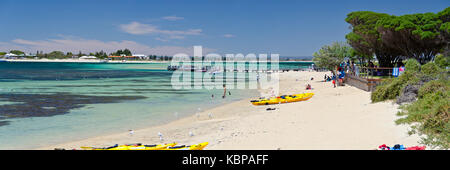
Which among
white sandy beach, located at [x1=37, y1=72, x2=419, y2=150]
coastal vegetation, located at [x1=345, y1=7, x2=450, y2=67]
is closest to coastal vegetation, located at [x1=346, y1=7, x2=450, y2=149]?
coastal vegetation, located at [x1=345, y1=7, x2=450, y2=67]

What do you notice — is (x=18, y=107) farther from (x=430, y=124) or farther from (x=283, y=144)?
(x=430, y=124)

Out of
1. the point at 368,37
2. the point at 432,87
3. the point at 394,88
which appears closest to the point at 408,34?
the point at 368,37

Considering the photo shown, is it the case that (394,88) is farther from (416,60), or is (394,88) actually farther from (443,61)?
(416,60)

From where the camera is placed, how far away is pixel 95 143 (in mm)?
13289

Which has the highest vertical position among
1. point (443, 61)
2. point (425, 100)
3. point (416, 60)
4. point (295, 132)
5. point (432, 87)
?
point (416, 60)

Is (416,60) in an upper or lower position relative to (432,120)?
upper

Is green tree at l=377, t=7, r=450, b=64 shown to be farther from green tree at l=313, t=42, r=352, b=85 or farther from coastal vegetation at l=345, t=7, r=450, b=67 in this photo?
green tree at l=313, t=42, r=352, b=85

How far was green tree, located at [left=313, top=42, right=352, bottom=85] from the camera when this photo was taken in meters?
40.6

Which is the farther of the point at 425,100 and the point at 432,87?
the point at 432,87

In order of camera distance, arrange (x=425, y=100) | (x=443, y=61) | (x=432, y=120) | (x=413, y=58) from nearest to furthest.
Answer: (x=432, y=120) < (x=425, y=100) < (x=443, y=61) < (x=413, y=58)

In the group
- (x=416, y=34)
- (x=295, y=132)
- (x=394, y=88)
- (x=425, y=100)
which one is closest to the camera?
(x=295, y=132)

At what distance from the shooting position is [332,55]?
4116 centimetres

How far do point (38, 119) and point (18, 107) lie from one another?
6.44 metres
